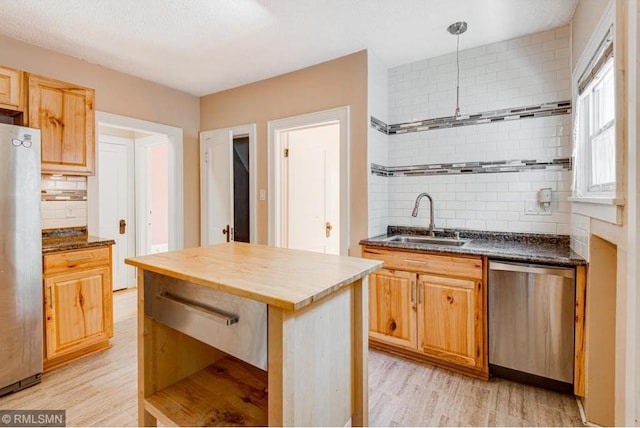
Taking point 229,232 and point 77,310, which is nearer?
point 77,310

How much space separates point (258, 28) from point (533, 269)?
2.61 m

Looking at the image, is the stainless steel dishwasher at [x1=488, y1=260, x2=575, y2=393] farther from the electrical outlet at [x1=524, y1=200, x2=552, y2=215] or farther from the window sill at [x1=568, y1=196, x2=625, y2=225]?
the electrical outlet at [x1=524, y1=200, x2=552, y2=215]

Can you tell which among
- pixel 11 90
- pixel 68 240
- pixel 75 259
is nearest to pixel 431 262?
pixel 75 259

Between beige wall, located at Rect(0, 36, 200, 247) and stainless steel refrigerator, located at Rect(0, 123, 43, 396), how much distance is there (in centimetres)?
102

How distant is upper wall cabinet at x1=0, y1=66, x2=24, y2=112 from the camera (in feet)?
7.25

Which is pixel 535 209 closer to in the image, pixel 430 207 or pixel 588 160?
pixel 588 160

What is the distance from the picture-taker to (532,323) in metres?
2.04

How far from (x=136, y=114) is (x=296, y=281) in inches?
125

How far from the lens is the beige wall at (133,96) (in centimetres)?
262

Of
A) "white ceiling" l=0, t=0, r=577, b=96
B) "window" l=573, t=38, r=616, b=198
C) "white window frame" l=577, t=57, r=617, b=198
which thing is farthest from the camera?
"white ceiling" l=0, t=0, r=577, b=96

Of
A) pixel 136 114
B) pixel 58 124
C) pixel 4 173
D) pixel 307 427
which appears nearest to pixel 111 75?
pixel 136 114

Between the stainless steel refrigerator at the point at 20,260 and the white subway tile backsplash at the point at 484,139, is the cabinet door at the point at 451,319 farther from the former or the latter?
the stainless steel refrigerator at the point at 20,260

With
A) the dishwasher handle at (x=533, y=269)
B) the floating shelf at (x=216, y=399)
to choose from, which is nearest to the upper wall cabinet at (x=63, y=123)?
the floating shelf at (x=216, y=399)

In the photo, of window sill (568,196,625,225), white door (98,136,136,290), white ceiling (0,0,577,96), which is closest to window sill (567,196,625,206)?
window sill (568,196,625,225)
